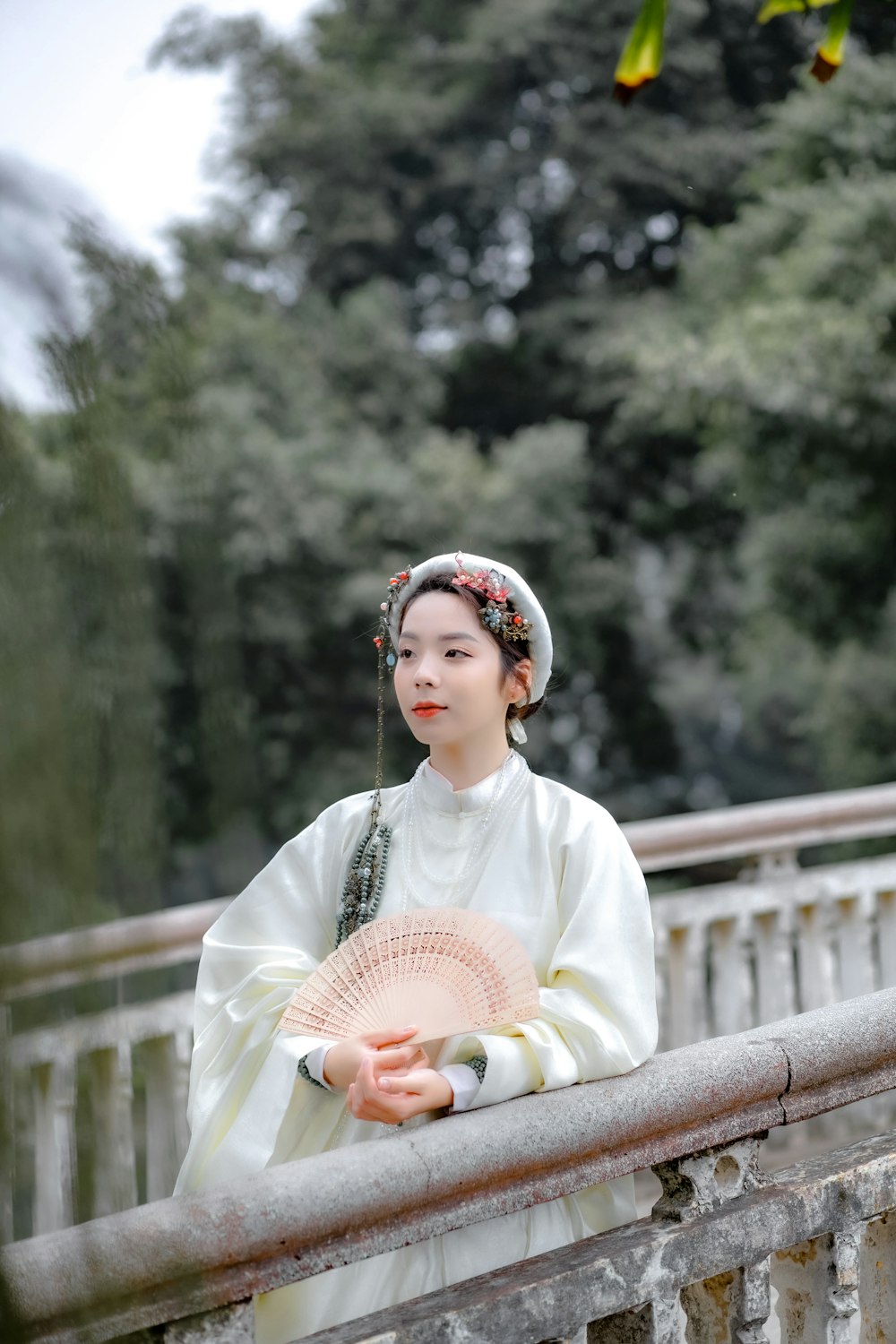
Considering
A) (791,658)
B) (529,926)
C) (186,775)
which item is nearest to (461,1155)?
(529,926)

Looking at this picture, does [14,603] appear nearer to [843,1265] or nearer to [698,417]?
[843,1265]

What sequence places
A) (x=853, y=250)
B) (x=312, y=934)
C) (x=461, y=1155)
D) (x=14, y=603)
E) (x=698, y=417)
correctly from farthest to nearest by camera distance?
(x=698, y=417), (x=853, y=250), (x=312, y=934), (x=461, y=1155), (x=14, y=603)

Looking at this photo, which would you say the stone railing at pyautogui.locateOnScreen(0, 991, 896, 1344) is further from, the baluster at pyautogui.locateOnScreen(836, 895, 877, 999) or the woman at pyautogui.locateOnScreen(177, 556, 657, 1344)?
the baluster at pyautogui.locateOnScreen(836, 895, 877, 999)

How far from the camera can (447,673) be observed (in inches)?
66.6

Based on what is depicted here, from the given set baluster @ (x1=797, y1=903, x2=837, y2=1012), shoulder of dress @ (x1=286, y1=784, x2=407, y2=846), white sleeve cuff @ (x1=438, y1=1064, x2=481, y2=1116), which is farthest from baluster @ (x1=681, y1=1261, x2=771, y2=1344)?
baluster @ (x1=797, y1=903, x2=837, y2=1012)

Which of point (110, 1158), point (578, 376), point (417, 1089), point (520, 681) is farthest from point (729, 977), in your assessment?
point (578, 376)

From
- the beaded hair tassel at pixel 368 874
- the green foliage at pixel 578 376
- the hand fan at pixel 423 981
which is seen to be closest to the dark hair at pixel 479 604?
the beaded hair tassel at pixel 368 874

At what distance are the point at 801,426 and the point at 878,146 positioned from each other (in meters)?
1.75

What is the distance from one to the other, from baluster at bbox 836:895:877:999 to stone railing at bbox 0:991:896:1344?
2.06m

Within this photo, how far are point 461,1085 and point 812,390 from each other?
7433 mm

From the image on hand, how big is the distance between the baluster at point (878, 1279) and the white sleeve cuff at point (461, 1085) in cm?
51

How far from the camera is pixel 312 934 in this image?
5.72 ft

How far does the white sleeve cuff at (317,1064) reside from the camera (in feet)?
4.94

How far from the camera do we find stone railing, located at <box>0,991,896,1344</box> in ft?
3.36
